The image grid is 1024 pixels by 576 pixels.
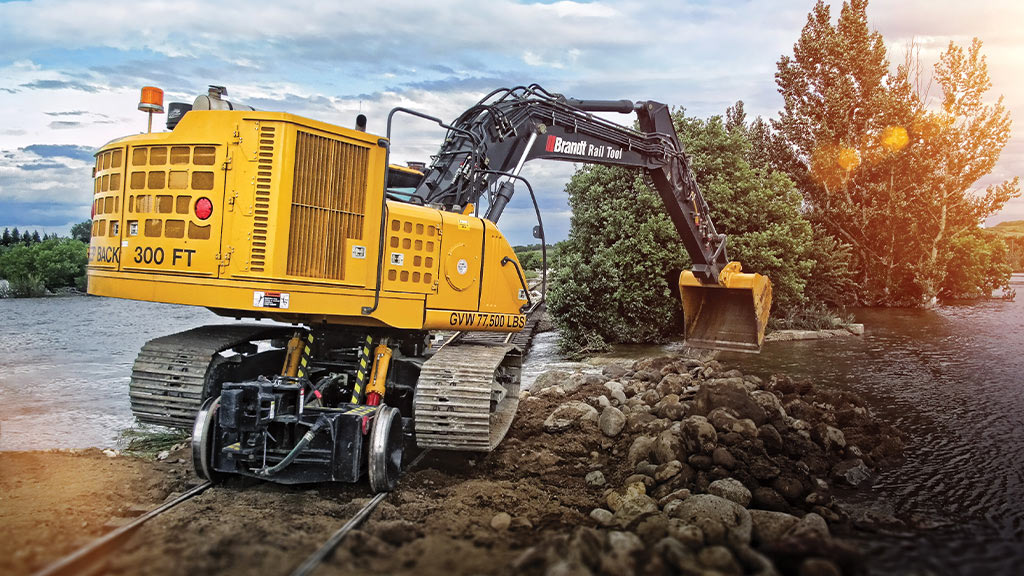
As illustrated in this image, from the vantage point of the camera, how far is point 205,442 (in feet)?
20.6

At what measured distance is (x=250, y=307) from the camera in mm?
5996

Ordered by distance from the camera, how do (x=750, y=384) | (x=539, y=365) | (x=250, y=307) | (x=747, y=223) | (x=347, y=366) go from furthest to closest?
(x=747, y=223), (x=539, y=365), (x=750, y=384), (x=347, y=366), (x=250, y=307)

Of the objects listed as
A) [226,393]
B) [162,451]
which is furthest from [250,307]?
[162,451]

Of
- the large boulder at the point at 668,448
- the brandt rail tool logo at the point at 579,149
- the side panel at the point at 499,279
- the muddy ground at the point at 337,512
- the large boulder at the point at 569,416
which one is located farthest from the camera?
the brandt rail tool logo at the point at 579,149

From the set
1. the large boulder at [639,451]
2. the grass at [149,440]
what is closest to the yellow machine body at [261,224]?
the grass at [149,440]

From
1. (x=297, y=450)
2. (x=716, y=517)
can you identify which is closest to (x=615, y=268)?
→ (x=716, y=517)

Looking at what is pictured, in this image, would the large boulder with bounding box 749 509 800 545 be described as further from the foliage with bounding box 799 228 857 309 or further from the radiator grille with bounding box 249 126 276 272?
the foliage with bounding box 799 228 857 309

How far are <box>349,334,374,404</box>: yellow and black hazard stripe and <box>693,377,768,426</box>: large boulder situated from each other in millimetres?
3936

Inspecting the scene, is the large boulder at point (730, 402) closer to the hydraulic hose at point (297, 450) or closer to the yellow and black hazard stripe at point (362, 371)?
the yellow and black hazard stripe at point (362, 371)

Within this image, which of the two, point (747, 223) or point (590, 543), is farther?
point (747, 223)

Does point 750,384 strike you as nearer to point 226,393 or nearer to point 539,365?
point 539,365

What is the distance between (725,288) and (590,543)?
10003 millimetres

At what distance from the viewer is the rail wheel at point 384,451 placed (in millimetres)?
6203

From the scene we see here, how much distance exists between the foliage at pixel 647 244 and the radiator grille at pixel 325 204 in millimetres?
10092
